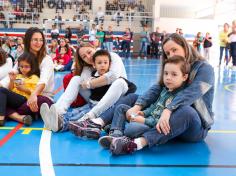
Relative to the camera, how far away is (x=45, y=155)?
2.46 metres

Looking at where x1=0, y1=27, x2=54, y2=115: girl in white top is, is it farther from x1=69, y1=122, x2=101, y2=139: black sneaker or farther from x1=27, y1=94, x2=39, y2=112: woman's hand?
x1=69, y1=122, x2=101, y2=139: black sneaker

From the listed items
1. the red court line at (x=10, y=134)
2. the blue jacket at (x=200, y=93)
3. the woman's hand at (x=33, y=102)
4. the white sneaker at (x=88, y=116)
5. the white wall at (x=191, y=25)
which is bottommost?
the red court line at (x=10, y=134)

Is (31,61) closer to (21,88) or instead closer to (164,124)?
(21,88)

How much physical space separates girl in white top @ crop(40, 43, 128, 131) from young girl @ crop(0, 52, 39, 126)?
0.40 m

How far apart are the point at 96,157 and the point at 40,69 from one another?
1.59 metres

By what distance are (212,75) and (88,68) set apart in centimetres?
152

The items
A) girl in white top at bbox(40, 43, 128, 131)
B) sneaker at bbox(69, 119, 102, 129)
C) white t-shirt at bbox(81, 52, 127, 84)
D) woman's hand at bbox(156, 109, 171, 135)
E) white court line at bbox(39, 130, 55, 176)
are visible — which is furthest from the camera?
white t-shirt at bbox(81, 52, 127, 84)

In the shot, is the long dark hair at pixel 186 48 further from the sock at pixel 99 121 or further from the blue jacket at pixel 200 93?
the sock at pixel 99 121

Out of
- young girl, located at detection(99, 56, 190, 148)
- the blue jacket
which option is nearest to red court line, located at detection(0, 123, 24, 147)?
young girl, located at detection(99, 56, 190, 148)

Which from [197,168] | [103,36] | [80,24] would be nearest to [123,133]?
[197,168]

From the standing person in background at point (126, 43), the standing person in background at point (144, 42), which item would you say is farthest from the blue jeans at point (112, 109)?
the standing person in background at point (144, 42)

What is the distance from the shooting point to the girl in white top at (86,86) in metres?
3.06

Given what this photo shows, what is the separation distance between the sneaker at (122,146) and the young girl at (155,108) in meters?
0.10

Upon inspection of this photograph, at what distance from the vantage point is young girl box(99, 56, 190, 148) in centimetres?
255
